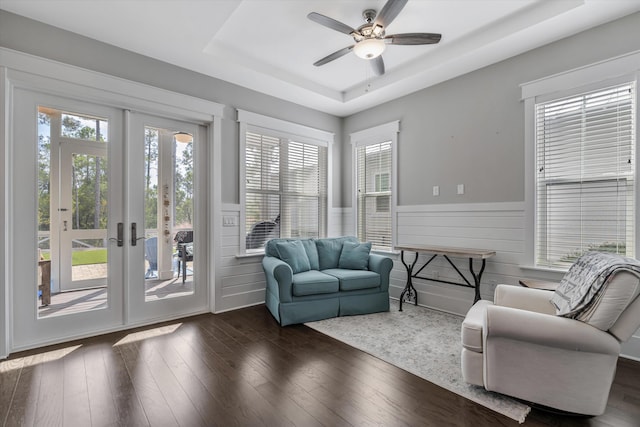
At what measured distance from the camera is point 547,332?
1768 millimetres

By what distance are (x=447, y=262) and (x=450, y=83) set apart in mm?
2182

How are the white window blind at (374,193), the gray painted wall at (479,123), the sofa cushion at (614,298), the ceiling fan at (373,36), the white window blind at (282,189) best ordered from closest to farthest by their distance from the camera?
the sofa cushion at (614,298), the ceiling fan at (373,36), the gray painted wall at (479,123), the white window blind at (282,189), the white window blind at (374,193)

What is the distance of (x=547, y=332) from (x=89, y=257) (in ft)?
12.4

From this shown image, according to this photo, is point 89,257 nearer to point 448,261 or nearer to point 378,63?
point 378,63

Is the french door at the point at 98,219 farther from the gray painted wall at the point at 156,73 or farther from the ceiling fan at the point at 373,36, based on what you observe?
the ceiling fan at the point at 373,36

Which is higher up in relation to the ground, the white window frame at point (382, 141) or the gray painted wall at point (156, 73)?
the gray painted wall at point (156, 73)

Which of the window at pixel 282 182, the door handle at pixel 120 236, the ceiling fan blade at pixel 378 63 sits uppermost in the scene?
the ceiling fan blade at pixel 378 63

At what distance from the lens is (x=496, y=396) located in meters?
2.00

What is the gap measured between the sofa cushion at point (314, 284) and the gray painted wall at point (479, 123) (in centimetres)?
161

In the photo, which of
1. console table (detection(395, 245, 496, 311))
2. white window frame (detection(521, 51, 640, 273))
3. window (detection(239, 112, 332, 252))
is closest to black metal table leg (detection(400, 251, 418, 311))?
console table (detection(395, 245, 496, 311))

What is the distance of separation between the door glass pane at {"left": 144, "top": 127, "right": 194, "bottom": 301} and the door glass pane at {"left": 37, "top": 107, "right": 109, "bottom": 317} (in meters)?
0.40

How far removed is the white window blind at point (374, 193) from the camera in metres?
4.56

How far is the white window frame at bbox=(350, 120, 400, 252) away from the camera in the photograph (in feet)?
14.4

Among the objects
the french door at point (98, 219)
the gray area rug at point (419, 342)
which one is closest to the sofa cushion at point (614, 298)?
the gray area rug at point (419, 342)
